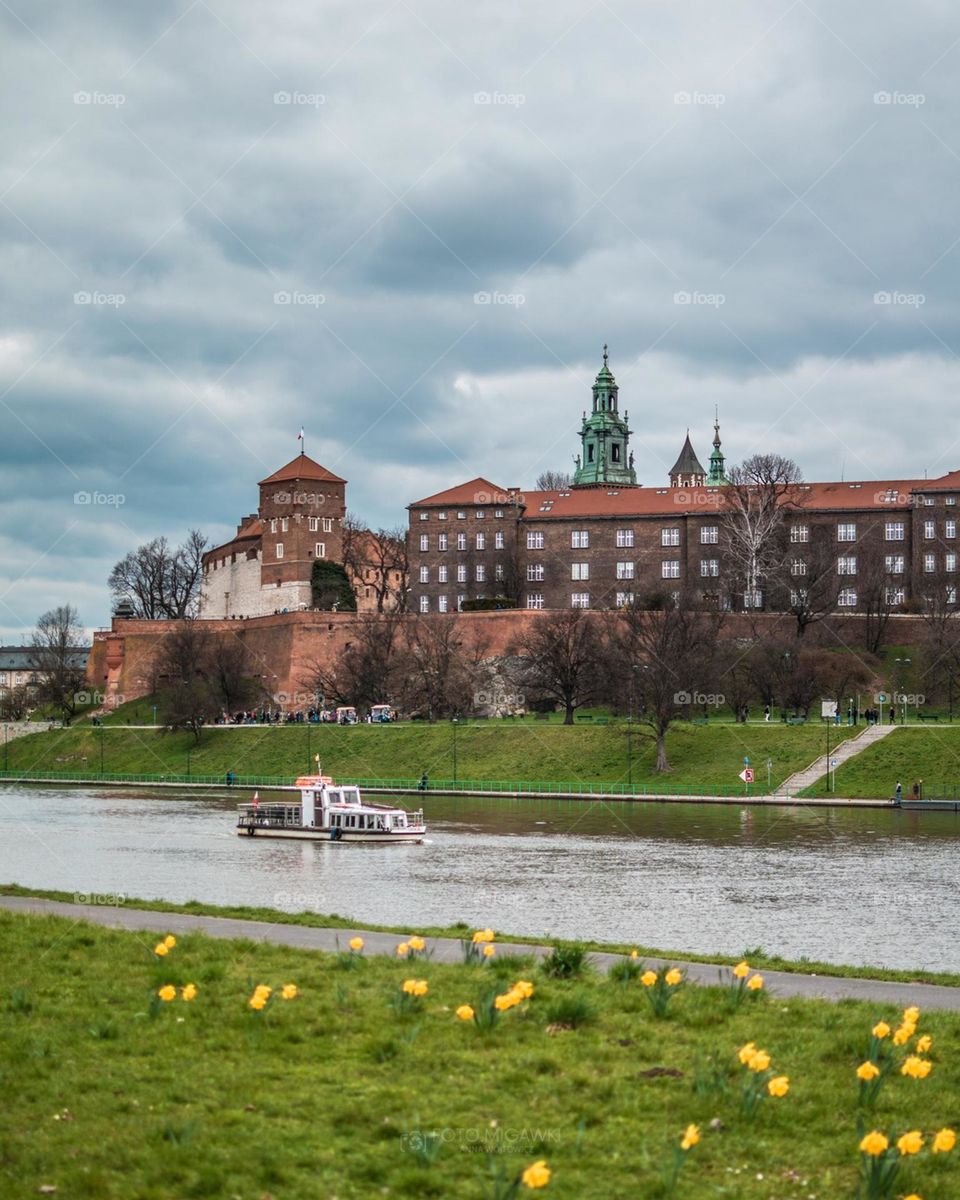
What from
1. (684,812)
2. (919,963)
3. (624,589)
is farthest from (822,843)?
(624,589)

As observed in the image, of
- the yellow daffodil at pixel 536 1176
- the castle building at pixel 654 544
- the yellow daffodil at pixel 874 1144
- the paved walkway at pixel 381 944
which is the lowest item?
the paved walkway at pixel 381 944

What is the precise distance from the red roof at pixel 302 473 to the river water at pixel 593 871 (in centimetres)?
5487

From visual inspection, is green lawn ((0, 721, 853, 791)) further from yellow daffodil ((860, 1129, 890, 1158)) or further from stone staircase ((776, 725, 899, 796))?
yellow daffodil ((860, 1129, 890, 1158))

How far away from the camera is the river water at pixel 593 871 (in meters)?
25.3

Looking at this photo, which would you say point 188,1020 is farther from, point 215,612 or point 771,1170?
point 215,612

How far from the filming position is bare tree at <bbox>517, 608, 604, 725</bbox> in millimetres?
76312

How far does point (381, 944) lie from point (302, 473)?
95.4 meters

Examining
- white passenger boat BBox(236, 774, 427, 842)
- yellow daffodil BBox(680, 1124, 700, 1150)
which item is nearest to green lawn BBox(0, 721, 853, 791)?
white passenger boat BBox(236, 774, 427, 842)

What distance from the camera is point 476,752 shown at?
2795 inches

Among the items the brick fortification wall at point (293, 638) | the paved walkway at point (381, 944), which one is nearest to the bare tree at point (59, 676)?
the brick fortification wall at point (293, 638)

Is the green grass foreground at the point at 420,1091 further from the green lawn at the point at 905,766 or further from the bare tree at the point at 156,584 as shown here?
the bare tree at the point at 156,584

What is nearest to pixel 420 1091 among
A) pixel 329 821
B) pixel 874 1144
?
pixel 874 1144

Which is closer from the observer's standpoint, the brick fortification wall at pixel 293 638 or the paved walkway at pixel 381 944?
the paved walkway at pixel 381 944

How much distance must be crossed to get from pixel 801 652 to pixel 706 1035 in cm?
6907
